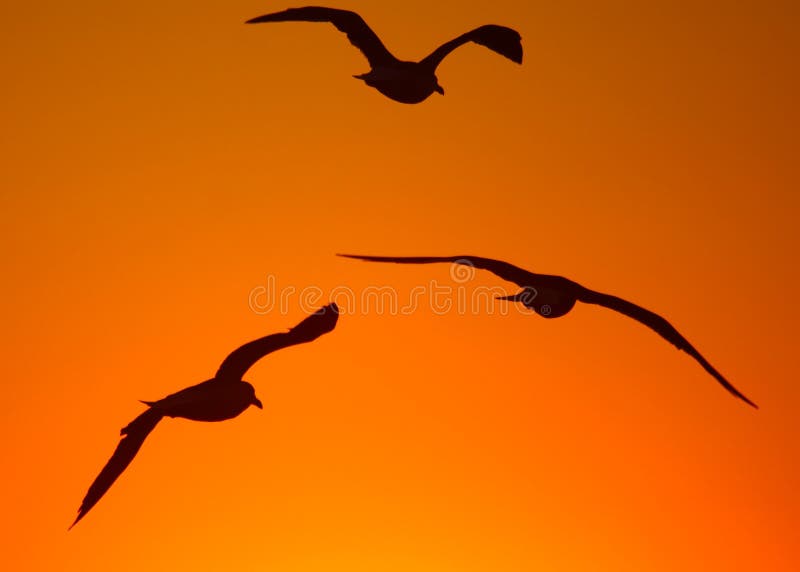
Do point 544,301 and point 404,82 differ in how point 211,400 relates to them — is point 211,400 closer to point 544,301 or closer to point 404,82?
point 544,301

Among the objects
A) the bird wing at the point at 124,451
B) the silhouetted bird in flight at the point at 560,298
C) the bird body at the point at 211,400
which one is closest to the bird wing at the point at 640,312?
the silhouetted bird in flight at the point at 560,298

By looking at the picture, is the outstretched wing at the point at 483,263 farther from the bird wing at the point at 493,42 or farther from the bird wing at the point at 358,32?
the bird wing at the point at 358,32

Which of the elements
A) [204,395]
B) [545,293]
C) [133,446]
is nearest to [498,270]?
[545,293]

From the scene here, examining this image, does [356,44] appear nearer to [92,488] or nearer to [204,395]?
[204,395]

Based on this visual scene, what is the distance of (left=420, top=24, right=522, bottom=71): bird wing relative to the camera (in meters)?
8.53

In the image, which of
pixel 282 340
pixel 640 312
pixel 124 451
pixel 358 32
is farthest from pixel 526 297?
pixel 124 451

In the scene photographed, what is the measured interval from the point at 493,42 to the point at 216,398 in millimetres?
3577

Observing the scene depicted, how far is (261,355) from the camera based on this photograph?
769 centimetres

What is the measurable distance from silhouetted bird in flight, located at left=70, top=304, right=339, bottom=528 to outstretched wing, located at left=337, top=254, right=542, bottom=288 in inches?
23.4

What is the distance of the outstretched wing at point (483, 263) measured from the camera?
23.1 feet

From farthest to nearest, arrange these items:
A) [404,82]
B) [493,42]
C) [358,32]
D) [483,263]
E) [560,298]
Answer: [493,42]
[358,32]
[404,82]
[560,298]
[483,263]

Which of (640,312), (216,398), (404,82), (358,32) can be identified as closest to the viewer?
(216,398)

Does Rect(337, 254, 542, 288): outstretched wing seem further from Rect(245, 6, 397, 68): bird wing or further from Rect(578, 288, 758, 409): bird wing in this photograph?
Rect(245, 6, 397, 68): bird wing

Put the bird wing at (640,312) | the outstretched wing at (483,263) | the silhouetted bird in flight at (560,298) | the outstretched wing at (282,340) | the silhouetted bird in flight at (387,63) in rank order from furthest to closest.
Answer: the silhouetted bird in flight at (387,63)
the bird wing at (640,312)
the silhouetted bird in flight at (560,298)
the outstretched wing at (282,340)
the outstretched wing at (483,263)
